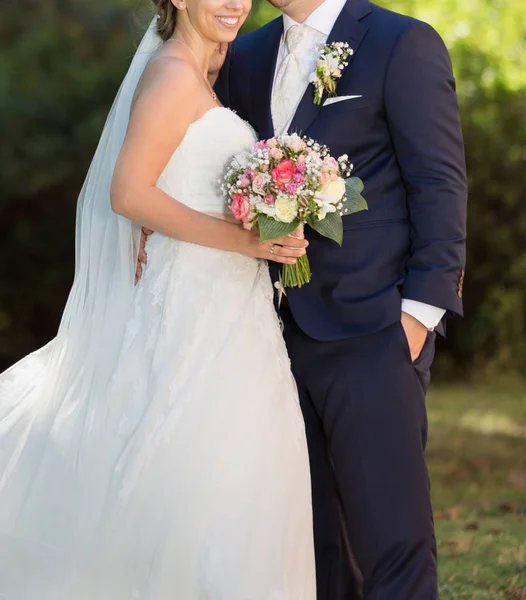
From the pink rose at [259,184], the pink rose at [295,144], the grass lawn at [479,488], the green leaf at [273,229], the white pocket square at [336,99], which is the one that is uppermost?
the white pocket square at [336,99]

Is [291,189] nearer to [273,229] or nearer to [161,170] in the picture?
[273,229]

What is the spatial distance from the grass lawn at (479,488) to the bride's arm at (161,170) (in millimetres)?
2176

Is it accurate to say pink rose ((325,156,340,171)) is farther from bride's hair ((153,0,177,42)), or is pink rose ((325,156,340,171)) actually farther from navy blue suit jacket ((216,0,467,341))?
bride's hair ((153,0,177,42))

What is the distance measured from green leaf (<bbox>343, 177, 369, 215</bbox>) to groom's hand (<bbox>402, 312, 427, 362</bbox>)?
0.40m

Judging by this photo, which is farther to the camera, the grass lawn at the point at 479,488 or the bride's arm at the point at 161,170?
the grass lawn at the point at 479,488

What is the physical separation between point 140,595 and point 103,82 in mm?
7145

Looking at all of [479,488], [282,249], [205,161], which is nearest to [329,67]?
[205,161]

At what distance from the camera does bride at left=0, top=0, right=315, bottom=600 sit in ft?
10.6

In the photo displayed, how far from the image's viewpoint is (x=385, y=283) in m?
3.41

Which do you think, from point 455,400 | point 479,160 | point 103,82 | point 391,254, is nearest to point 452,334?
point 455,400

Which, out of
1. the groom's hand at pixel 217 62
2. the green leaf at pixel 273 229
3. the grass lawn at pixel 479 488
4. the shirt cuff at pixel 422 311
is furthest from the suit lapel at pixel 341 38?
the grass lawn at pixel 479 488

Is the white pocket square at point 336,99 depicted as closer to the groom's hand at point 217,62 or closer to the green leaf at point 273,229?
the green leaf at point 273,229

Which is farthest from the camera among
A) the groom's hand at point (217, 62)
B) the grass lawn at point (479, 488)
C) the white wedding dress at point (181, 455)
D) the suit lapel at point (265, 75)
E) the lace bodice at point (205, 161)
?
the grass lawn at point (479, 488)

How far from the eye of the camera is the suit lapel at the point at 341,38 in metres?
3.41
